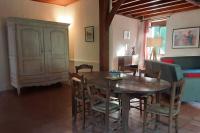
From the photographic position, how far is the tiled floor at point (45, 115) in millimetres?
2557

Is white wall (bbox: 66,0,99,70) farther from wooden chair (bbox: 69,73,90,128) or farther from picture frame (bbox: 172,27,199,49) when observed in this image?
picture frame (bbox: 172,27,199,49)

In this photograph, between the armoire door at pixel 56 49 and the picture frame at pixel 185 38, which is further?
the picture frame at pixel 185 38

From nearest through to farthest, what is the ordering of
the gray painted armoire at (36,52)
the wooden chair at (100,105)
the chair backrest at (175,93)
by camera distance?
Result: the chair backrest at (175,93), the wooden chair at (100,105), the gray painted armoire at (36,52)

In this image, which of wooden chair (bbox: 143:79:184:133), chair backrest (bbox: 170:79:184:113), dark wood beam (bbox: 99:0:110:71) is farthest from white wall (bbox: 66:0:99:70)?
chair backrest (bbox: 170:79:184:113)

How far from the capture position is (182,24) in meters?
6.05

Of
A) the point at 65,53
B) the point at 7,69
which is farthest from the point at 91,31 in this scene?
the point at 7,69

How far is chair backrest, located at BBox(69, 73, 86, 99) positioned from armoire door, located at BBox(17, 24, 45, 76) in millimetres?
2299

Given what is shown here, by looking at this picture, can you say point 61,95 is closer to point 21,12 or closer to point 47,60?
point 47,60

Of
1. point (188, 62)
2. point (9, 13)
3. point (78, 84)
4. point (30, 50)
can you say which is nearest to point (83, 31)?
point (30, 50)

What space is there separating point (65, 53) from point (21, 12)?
1808mm

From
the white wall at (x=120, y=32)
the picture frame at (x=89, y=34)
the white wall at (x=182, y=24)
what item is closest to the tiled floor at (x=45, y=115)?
the picture frame at (x=89, y=34)

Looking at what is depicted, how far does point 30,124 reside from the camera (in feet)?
8.86

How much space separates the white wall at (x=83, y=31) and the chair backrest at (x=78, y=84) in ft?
7.31

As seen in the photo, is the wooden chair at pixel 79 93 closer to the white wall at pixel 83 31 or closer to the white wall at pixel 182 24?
the white wall at pixel 83 31
